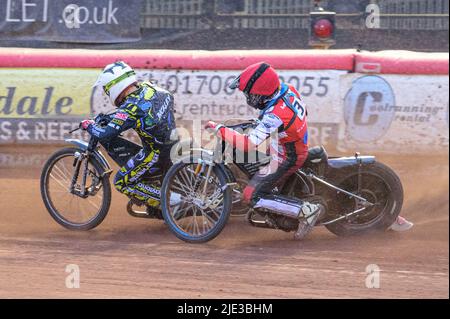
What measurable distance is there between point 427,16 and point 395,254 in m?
7.07

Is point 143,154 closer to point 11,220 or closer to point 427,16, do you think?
point 11,220

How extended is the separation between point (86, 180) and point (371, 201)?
2593mm

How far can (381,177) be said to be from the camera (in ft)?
24.1

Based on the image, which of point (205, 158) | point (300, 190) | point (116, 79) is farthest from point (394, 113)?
point (116, 79)

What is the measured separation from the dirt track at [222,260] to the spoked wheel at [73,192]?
0.15m

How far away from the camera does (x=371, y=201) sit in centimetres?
740

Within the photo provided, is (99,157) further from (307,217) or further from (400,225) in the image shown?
(400,225)

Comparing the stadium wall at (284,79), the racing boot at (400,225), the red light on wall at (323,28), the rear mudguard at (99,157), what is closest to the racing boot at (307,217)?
the racing boot at (400,225)

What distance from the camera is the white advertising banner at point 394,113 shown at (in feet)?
33.3

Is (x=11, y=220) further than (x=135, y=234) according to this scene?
Yes

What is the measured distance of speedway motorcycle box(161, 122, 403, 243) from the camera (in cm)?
723

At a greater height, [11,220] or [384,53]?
[384,53]

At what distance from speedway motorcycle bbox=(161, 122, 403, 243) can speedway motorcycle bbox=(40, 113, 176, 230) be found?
1.16ft

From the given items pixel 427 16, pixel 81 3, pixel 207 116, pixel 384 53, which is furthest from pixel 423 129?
pixel 81 3
